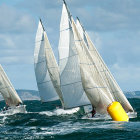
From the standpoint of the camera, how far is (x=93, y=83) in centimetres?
5116

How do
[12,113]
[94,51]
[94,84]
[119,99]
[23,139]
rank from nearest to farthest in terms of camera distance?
[23,139] < [94,84] < [119,99] < [94,51] < [12,113]

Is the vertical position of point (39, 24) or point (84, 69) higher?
point (39, 24)

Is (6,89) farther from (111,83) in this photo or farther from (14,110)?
(111,83)

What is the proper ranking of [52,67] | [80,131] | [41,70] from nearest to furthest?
[80,131] → [52,67] → [41,70]

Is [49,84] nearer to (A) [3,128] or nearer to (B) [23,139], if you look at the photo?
(A) [3,128]

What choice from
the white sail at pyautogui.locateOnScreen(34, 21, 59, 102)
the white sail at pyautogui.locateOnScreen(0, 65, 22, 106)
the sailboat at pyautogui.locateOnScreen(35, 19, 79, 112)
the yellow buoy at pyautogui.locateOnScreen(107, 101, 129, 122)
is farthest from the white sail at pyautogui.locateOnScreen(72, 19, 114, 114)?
the white sail at pyautogui.locateOnScreen(0, 65, 22, 106)

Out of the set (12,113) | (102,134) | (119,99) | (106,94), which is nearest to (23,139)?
(102,134)

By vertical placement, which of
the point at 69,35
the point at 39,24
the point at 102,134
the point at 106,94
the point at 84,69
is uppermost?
the point at 39,24

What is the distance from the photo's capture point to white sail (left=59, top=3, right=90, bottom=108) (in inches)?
2055

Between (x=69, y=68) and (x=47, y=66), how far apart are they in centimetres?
1940

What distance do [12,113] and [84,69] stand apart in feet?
75.4

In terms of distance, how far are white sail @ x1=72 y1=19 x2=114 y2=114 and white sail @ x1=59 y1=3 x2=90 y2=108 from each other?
64cm

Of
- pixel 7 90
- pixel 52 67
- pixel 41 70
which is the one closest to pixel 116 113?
pixel 52 67

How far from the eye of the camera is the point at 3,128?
47688 millimetres
